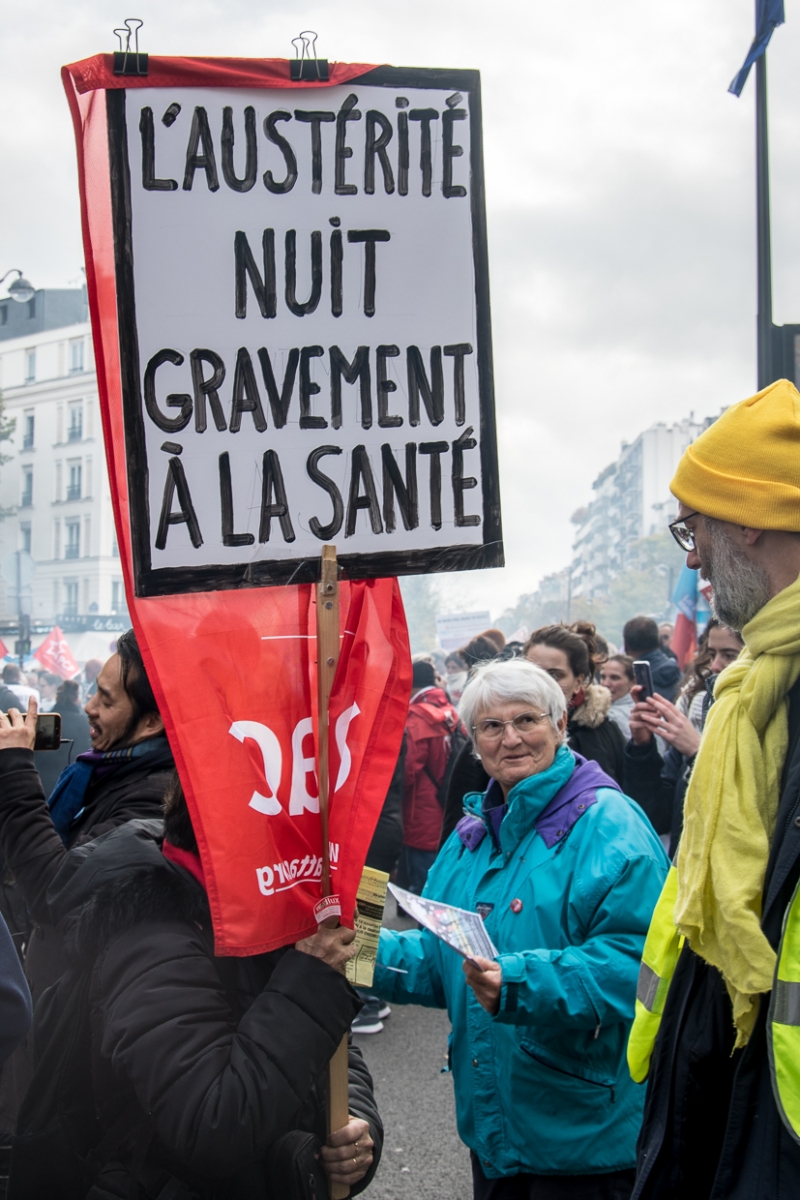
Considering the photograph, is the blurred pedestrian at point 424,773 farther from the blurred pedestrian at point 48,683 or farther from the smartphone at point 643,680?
the blurred pedestrian at point 48,683

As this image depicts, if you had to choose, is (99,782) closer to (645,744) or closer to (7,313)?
(645,744)

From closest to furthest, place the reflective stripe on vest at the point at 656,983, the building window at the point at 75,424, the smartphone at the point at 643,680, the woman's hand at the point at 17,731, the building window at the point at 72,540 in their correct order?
the reflective stripe on vest at the point at 656,983
the woman's hand at the point at 17,731
the smartphone at the point at 643,680
the building window at the point at 75,424
the building window at the point at 72,540

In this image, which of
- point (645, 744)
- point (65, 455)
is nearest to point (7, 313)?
point (65, 455)

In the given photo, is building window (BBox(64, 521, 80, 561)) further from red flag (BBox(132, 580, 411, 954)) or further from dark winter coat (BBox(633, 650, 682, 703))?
red flag (BBox(132, 580, 411, 954))

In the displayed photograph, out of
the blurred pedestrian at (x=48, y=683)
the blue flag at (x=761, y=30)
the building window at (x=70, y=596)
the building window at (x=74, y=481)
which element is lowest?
the blurred pedestrian at (x=48, y=683)

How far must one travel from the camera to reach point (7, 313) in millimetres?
45594

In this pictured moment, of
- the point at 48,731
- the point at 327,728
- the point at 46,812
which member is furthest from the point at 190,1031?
the point at 48,731

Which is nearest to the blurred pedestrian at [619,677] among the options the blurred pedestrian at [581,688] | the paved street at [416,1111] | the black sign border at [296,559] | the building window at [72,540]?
the blurred pedestrian at [581,688]

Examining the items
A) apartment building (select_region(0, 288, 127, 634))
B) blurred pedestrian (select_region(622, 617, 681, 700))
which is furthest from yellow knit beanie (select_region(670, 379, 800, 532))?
apartment building (select_region(0, 288, 127, 634))

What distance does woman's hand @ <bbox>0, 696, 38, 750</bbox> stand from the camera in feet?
9.48

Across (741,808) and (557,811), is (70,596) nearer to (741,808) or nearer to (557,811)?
(557,811)

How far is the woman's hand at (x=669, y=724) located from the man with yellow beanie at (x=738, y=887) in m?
2.22

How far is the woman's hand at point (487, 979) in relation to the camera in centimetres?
230

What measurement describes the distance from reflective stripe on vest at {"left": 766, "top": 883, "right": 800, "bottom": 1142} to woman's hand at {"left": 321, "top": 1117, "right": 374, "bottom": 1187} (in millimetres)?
812
